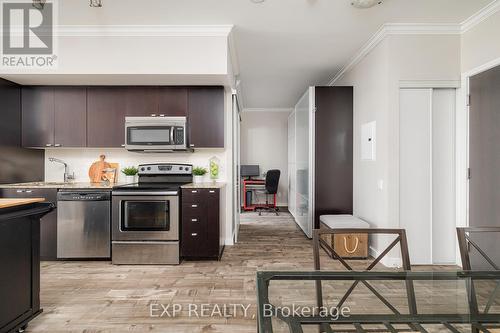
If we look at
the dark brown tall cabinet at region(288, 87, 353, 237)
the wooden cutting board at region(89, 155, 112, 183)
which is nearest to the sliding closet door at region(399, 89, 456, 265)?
the dark brown tall cabinet at region(288, 87, 353, 237)

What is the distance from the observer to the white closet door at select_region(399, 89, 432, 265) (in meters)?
3.15

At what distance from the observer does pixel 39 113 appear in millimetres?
3604

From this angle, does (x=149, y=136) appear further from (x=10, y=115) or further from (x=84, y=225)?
(x=10, y=115)

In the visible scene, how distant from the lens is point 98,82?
349cm

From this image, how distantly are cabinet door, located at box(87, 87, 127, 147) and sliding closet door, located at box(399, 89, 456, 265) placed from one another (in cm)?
350

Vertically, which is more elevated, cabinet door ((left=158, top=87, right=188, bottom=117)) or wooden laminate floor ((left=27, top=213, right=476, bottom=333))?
cabinet door ((left=158, top=87, right=188, bottom=117))

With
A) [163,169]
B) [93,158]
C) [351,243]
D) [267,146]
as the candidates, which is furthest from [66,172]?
[267,146]

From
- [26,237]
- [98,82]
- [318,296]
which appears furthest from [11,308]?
[98,82]

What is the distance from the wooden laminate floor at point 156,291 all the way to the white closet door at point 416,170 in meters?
1.04

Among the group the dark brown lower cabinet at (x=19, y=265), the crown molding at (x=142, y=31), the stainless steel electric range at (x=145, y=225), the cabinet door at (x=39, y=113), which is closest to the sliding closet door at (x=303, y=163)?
the crown molding at (x=142, y=31)

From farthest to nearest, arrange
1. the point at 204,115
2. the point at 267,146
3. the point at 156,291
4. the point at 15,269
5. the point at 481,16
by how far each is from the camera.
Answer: the point at 267,146 → the point at 204,115 → the point at 481,16 → the point at 156,291 → the point at 15,269

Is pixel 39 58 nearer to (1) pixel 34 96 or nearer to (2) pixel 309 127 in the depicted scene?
(1) pixel 34 96

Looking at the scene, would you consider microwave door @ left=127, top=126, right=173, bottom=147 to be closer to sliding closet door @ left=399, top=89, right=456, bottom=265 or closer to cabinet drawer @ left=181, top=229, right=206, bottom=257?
cabinet drawer @ left=181, top=229, right=206, bottom=257

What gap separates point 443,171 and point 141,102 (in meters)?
3.84
